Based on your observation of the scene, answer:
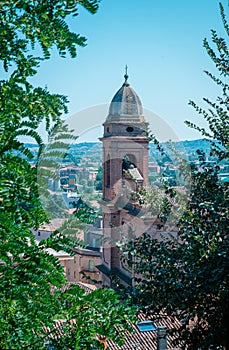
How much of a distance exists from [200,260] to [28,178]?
6.54 ft

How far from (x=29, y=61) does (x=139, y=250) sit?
8.75 feet

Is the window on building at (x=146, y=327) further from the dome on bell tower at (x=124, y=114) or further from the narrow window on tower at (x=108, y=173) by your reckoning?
the narrow window on tower at (x=108, y=173)

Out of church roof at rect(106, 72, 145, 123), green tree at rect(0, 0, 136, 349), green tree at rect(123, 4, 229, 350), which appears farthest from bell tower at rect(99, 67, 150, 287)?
green tree at rect(0, 0, 136, 349)

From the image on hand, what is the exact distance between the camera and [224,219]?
12.8 ft

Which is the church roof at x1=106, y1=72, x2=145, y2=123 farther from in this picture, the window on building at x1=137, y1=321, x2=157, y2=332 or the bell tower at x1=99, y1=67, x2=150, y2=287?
the window on building at x1=137, y1=321, x2=157, y2=332

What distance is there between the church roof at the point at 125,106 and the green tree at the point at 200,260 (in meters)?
12.6

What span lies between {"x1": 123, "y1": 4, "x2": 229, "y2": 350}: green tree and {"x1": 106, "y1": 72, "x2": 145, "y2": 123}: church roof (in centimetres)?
1261

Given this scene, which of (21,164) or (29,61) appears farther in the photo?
(29,61)

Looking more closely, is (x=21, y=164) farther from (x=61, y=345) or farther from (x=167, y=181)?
(x=167, y=181)

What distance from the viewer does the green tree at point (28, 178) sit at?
6.81 ft

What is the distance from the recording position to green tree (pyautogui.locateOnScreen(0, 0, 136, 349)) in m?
2.07

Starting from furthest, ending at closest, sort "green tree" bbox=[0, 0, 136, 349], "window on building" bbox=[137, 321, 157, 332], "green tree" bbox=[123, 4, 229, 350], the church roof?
the church roof < "window on building" bbox=[137, 321, 157, 332] < "green tree" bbox=[123, 4, 229, 350] < "green tree" bbox=[0, 0, 136, 349]

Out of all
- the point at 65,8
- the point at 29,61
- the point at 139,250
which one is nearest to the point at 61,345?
the point at 29,61

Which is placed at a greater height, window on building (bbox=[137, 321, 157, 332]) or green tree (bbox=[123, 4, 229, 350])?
green tree (bbox=[123, 4, 229, 350])
